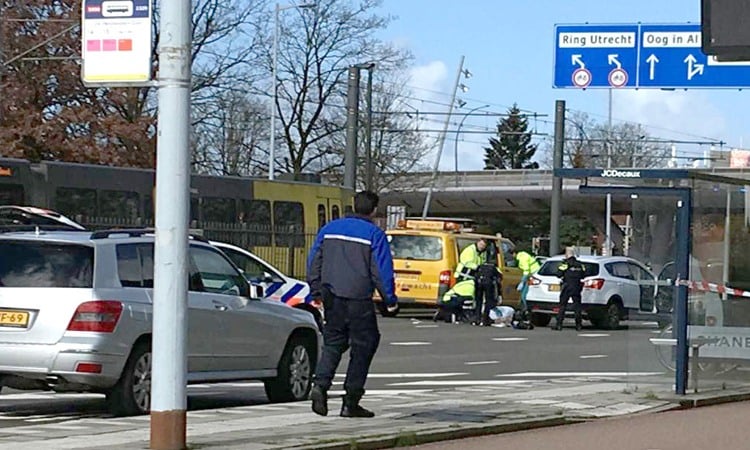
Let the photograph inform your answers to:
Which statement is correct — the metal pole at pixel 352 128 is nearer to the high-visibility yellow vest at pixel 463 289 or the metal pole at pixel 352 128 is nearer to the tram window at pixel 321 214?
the tram window at pixel 321 214

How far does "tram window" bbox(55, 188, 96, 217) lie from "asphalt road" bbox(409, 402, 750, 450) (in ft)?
64.1

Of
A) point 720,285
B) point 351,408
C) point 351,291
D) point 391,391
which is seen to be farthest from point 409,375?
point 351,291

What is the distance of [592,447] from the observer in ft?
36.8

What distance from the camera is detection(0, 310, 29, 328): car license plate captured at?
12.4 metres

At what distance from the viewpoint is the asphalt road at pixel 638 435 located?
11242 millimetres

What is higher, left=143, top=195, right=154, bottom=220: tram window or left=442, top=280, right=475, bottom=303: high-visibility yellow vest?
left=143, top=195, right=154, bottom=220: tram window

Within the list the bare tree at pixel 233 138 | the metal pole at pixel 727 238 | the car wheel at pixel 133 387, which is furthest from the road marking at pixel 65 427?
the bare tree at pixel 233 138

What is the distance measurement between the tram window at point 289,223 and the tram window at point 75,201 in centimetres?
639

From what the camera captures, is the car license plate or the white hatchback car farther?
the white hatchback car

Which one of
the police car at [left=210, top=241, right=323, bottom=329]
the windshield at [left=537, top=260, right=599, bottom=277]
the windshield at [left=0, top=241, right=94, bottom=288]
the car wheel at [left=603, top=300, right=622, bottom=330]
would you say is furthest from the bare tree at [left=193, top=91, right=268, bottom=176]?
the windshield at [left=0, top=241, right=94, bottom=288]

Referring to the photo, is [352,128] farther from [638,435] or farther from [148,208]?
[638,435]

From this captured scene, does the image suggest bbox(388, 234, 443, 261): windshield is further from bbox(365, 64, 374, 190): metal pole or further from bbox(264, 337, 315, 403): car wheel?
bbox(264, 337, 315, 403): car wheel

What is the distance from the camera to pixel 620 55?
86.9ft

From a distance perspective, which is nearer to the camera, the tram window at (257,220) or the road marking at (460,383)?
the road marking at (460,383)
